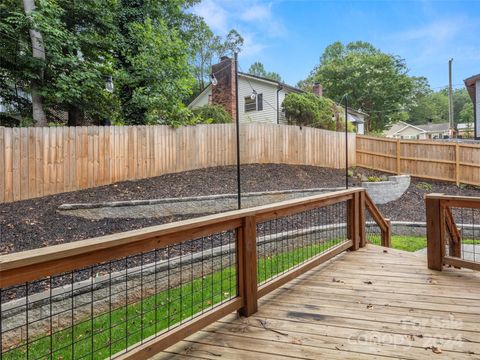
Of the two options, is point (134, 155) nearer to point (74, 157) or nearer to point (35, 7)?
point (74, 157)

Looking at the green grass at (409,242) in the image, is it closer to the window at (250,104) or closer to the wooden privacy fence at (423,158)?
the wooden privacy fence at (423,158)

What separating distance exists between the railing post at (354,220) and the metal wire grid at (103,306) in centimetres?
154

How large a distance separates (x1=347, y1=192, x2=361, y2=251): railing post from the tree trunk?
7.45 metres

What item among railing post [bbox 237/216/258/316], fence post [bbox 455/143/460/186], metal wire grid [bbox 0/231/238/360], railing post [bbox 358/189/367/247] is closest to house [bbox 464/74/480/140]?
fence post [bbox 455/143/460/186]

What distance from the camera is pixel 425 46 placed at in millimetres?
23312

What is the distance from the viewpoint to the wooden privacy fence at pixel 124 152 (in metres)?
5.88

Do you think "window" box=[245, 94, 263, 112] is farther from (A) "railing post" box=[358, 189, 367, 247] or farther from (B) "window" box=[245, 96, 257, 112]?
(A) "railing post" box=[358, 189, 367, 247]

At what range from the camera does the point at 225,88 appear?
15211 mm

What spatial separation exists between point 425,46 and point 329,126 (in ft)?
50.0

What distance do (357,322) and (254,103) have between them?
14816 millimetres

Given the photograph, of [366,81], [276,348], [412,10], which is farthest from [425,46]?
[276,348]

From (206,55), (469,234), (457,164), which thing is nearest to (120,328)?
(469,234)

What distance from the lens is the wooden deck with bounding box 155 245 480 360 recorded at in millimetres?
2025

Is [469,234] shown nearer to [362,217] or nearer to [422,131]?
[362,217]
